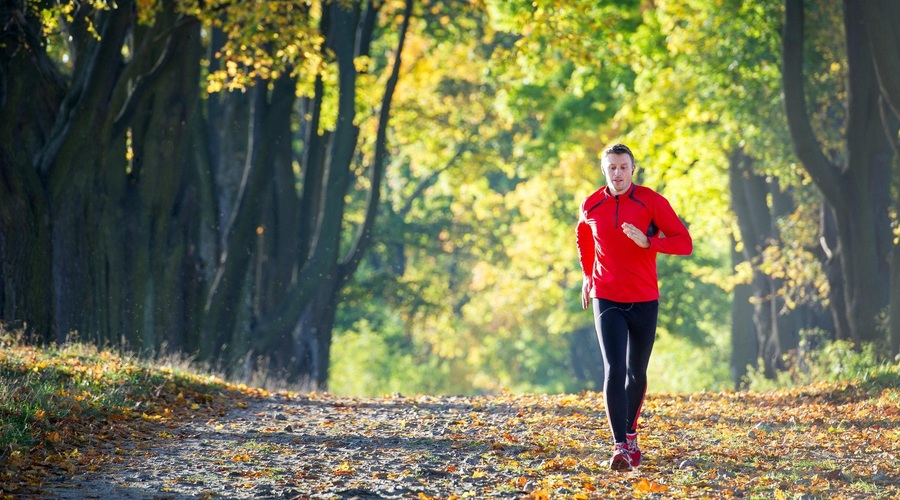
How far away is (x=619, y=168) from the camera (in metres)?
8.30

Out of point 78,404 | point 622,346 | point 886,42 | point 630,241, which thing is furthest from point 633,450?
point 886,42

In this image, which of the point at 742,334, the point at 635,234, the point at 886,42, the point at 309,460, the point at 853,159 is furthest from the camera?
the point at 742,334

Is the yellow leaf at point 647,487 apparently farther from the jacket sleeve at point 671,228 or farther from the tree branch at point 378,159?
the tree branch at point 378,159

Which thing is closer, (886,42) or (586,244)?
(586,244)

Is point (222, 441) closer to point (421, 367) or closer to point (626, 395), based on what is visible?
point (626, 395)

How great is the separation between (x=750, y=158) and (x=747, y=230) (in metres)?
1.48

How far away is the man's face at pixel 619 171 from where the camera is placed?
830 centimetres

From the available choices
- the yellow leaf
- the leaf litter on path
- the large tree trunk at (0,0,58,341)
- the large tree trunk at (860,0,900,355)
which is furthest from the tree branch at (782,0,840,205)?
the yellow leaf

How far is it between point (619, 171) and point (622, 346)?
43.3 inches

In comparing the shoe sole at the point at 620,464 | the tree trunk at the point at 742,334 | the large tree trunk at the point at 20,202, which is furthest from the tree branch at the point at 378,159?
the shoe sole at the point at 620,464

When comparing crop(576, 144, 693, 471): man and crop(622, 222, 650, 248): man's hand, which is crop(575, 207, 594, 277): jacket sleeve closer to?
crop(576, 144, 693, 471): man

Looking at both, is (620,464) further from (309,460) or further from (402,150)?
(402,150)

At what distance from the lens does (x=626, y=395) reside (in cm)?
848

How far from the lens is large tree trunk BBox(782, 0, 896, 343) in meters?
15.9
